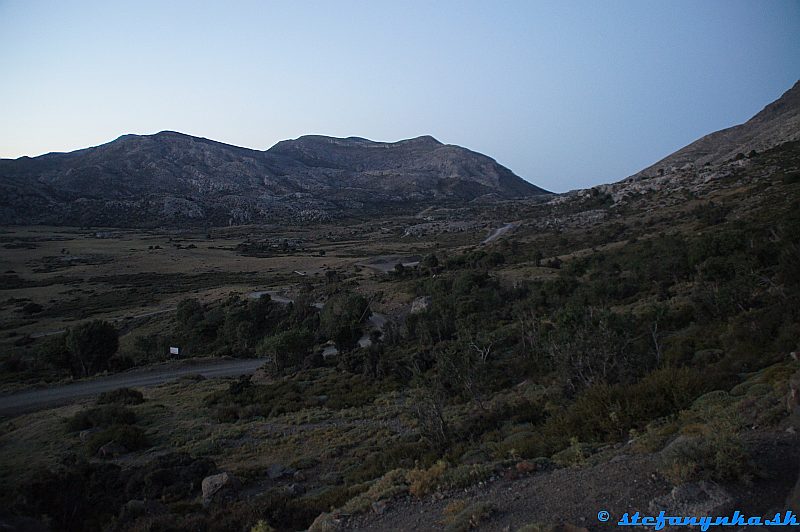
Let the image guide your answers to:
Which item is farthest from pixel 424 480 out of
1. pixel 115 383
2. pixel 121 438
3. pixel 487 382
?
pixel 115 383

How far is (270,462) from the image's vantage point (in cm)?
1397

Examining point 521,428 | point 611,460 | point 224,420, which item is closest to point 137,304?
point 224,420

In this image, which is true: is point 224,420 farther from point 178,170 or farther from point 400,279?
point 178,170

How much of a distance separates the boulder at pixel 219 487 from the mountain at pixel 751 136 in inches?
2749

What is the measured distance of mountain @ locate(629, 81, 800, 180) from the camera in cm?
6469

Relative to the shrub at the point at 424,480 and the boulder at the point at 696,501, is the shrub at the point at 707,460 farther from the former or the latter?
the shrub at the point at 424,480

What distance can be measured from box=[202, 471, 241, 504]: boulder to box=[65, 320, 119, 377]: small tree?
79.5ft

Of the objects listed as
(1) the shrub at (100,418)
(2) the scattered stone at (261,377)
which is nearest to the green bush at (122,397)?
(1) the shrub at (100,418)

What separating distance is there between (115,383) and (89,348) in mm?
6607

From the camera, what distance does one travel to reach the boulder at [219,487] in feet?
36.0

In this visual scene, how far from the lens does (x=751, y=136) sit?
79.8m

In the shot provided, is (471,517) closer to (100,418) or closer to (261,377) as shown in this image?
(100,418)

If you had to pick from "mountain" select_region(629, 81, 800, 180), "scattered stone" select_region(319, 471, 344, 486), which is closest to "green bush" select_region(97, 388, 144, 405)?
"scattered stone" select_region(319, 471, 344, 486)

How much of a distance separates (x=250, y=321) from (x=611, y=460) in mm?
37141
